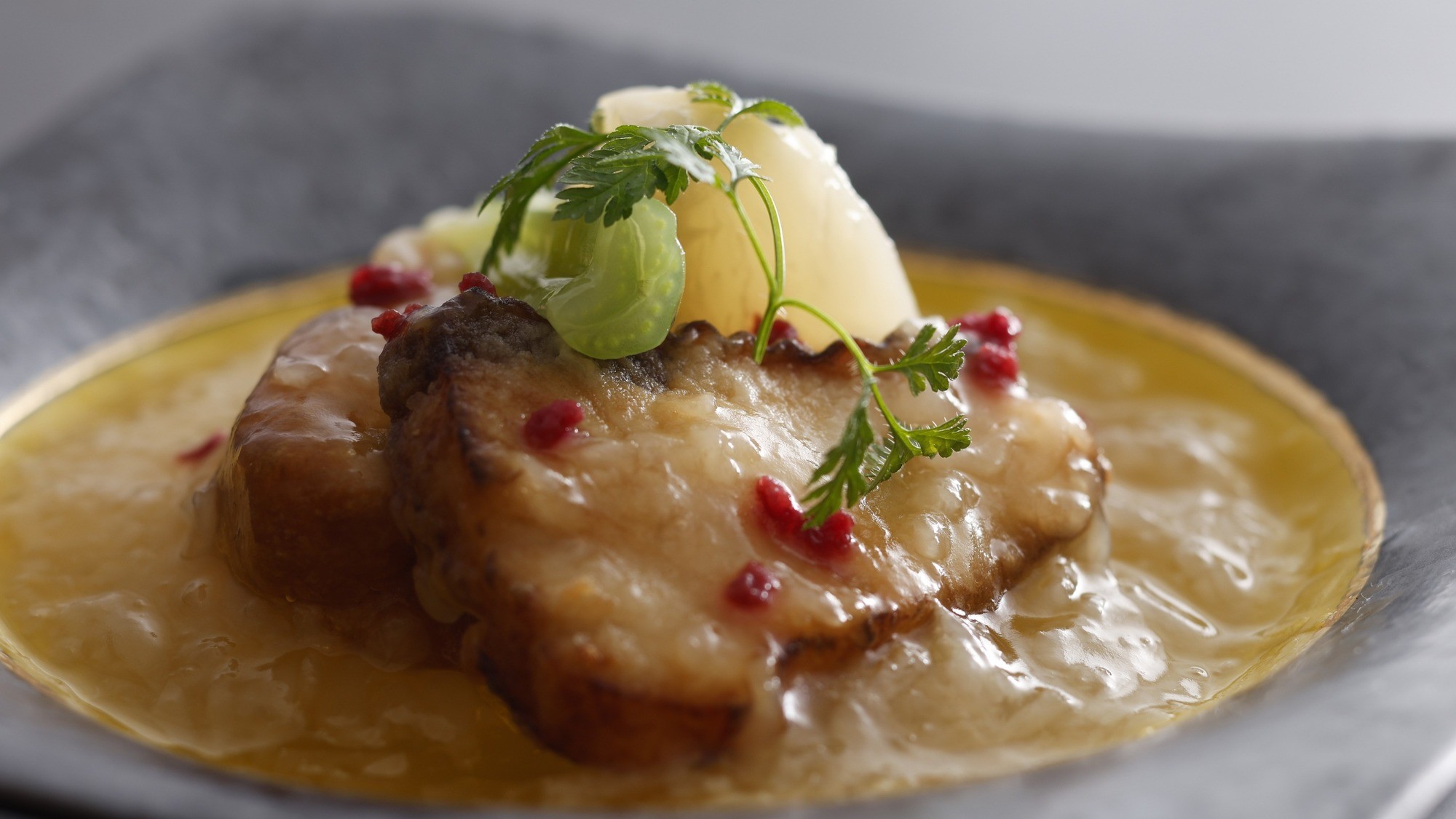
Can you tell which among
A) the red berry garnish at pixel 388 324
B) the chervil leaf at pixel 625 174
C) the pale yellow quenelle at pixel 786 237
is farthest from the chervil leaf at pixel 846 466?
the red berry garnish at pixel 388 324

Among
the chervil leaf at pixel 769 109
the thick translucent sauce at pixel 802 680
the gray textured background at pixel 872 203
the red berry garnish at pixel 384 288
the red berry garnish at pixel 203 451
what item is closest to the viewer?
the thick translucent sauce at pixel 802 680

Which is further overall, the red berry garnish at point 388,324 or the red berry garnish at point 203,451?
the red berry garnish at point 203,451

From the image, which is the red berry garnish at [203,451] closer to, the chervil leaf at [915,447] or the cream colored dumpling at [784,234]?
the cream colored dumpling at [784,234]

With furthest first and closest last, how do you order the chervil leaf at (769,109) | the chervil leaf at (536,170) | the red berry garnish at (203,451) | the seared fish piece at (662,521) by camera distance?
1. the red berry garnish at (203,451)
2. the chervil leaf at (769,109)
3. the chervil leaf at (536,170)
4. the seared fish piece at (662,521)

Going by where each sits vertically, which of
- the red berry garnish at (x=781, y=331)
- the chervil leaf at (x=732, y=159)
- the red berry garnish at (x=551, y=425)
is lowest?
the red berry garnish at (x=551, y=425)

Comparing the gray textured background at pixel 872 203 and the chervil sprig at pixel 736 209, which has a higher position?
the chervil sprig at pixel 736 209

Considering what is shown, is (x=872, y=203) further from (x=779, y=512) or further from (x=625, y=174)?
(x=779, y=512)

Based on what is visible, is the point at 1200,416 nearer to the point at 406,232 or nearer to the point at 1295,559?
the point at 1295,559

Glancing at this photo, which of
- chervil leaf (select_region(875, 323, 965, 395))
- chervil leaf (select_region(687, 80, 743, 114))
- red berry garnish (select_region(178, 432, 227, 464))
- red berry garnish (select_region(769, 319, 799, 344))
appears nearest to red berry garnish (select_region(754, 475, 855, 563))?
chervil leaf (select_region(875, 323, 965, 395))
